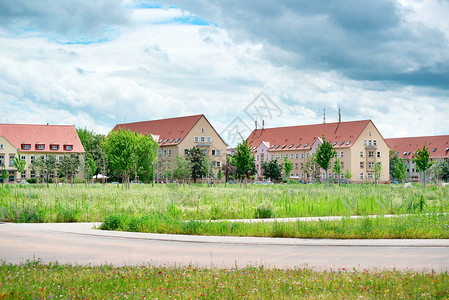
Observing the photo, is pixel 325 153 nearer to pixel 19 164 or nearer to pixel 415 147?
pixel 19 164

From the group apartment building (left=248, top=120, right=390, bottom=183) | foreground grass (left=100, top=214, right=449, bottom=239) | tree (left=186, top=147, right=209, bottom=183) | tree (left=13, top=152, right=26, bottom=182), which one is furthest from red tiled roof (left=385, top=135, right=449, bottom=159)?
foreground grass (left=100, top=214, right=449, bottom=239)

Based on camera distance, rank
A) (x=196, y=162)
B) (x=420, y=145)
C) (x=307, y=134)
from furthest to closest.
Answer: (x=420, y=145)
(x=307, y=134)
(x=196, y=162)

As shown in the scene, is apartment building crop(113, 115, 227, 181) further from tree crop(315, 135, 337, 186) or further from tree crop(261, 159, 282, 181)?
tree crop(315, 135, 337, 186)

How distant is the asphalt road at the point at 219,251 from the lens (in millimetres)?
9852

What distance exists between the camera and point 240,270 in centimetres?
862

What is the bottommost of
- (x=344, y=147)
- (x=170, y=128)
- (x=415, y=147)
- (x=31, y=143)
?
(x=344, y=147)

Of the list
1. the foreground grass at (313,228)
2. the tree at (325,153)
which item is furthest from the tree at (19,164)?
the foreground grass at (313,228)

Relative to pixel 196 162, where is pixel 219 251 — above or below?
below

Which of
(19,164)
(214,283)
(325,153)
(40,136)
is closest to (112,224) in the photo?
(214,283)

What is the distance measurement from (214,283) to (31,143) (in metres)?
85.2

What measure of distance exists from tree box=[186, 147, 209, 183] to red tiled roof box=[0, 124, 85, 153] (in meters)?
21.9

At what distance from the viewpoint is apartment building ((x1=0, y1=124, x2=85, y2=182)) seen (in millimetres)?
81431

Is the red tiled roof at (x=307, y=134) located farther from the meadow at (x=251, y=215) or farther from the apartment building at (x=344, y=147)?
the meadow at (x=251, y=215)

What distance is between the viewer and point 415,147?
400ft
